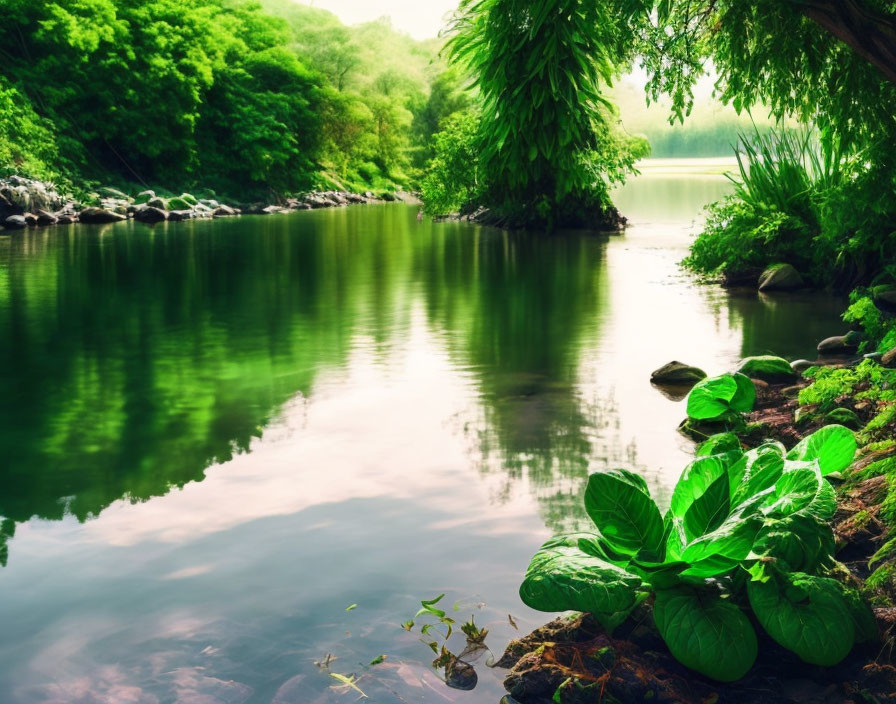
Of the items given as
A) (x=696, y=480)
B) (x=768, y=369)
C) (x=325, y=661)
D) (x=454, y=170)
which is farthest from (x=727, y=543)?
(x=454, y=170)

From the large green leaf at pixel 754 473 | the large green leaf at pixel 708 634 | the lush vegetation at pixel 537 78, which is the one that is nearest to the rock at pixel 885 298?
the lush vegetation at pixel 537 78

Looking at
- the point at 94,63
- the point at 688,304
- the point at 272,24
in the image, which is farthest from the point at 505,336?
the point at 272,24

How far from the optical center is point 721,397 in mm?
6605

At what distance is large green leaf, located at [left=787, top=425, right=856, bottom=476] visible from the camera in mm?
4574

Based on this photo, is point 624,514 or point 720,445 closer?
point 624,514

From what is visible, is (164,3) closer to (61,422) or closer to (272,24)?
(272,24)

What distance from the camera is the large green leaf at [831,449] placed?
4.57m

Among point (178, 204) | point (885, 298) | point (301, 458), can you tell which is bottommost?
point (301, 458)

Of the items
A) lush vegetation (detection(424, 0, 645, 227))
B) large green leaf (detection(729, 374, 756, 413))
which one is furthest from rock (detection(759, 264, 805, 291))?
lush vegetation (detection(424, 0, 645, 227))

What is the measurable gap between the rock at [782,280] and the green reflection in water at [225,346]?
2.51 metres

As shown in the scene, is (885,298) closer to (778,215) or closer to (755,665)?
(778,215)

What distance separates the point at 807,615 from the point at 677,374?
5.26 meters

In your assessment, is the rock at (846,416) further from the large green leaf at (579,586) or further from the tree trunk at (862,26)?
the large green leaf at (579,586)

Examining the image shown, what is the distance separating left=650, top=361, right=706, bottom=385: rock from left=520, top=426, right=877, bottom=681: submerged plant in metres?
4.38
